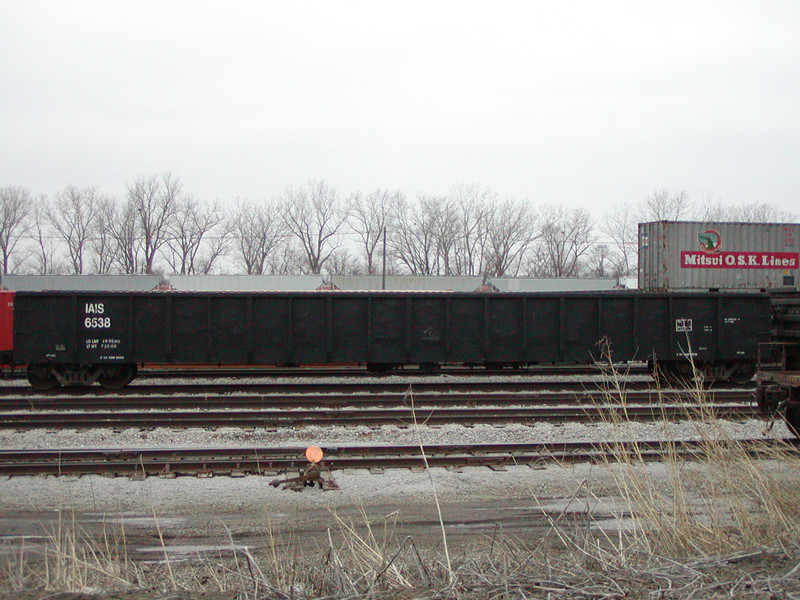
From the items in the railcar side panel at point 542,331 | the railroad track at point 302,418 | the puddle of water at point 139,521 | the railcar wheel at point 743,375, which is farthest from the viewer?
the railcar wheel at point 743,375

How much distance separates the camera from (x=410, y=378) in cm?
1767

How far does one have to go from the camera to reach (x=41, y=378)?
15.9 meters

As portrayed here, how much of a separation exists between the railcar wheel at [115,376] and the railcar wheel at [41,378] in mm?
1100

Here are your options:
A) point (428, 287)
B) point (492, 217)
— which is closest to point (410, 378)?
point (428, 287)

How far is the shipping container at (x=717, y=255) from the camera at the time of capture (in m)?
25.7

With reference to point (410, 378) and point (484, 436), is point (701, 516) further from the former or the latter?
point (410, 378)

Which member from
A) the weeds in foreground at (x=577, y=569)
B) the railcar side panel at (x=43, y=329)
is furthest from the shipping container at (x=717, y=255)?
the weeds in foreground at (x=577, y=569)

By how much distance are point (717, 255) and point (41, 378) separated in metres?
24.6

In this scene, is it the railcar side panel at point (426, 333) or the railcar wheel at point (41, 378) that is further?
the railcar side panel at point (426, 333)

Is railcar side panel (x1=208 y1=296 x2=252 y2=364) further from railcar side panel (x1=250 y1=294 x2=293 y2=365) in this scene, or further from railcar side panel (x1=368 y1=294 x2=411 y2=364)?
railcar side panel (x1=368 y1=294 x2=411 y2=364)

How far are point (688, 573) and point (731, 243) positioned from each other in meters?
25.9

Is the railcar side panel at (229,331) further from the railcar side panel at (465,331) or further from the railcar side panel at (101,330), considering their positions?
the railcar side panel at (465,331)

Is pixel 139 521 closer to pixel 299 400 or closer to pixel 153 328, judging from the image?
pixel 299 400

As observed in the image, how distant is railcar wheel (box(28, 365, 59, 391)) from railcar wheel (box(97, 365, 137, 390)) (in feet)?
3.61
